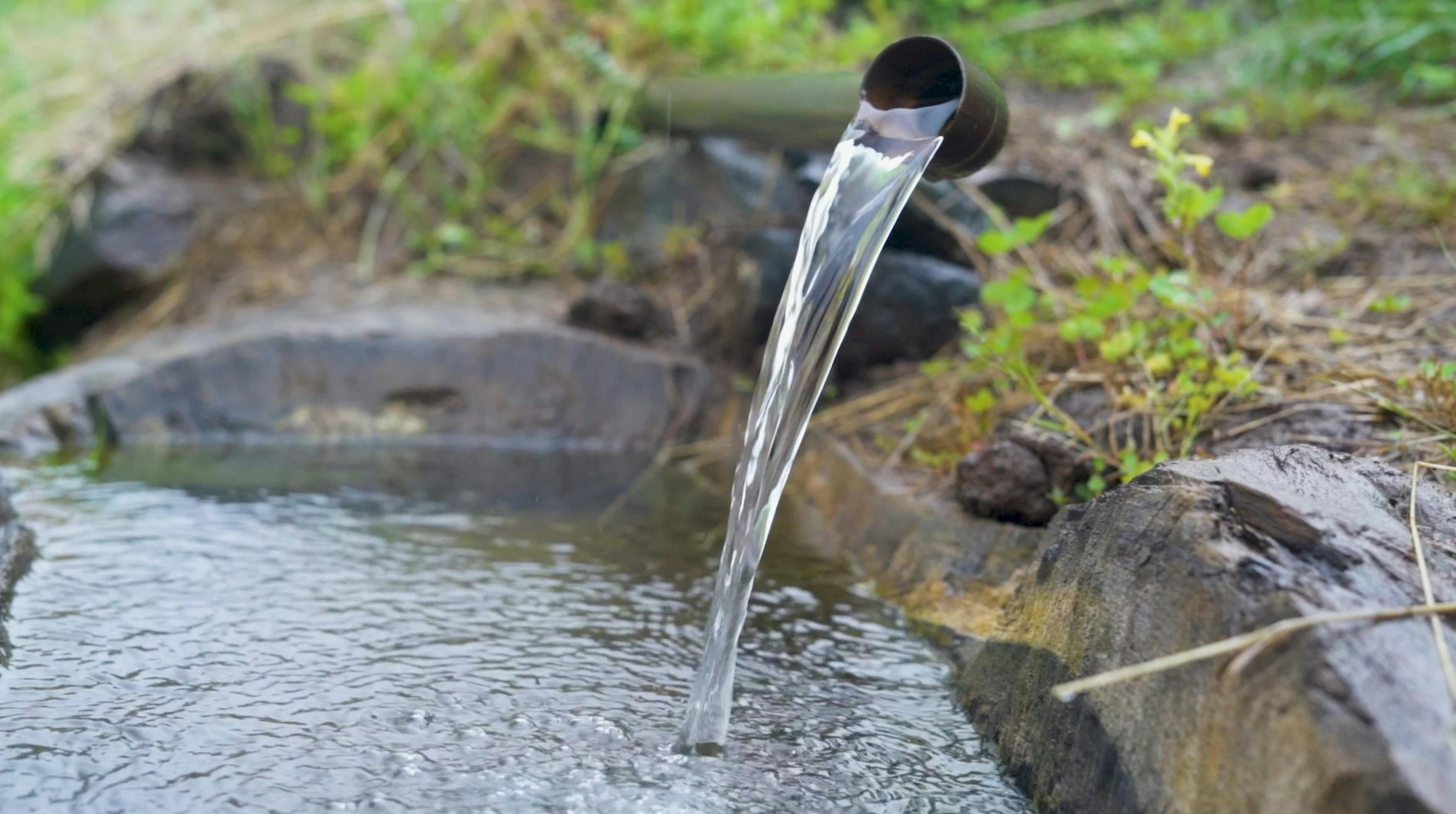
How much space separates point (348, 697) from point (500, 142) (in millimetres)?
4077

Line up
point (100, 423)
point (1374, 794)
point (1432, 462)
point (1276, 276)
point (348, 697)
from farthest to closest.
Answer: point (100, 423) → point (1276, 276) → point (1432, 462) → point (348, 697) → point (1374, 794)

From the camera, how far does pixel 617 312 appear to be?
4539 millimetres

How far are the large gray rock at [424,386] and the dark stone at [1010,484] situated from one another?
1.76m

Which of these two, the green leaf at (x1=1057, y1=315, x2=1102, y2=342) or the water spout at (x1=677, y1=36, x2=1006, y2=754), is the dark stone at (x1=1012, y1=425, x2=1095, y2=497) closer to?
the green leaf at (x1=1057, y1=315, x2=1102, y2=342)

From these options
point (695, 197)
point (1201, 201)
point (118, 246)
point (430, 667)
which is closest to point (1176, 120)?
point (1201, 201)

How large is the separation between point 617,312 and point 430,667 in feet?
7.95

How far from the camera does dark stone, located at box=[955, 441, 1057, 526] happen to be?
8.96ft

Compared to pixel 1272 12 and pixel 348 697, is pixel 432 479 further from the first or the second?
pixel 1272 12

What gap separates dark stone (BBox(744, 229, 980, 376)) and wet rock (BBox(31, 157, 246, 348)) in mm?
3204

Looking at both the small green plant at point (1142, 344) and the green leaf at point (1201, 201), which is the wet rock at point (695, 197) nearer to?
the small green plant at point (1142, 344)

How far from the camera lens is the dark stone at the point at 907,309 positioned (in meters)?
3.94

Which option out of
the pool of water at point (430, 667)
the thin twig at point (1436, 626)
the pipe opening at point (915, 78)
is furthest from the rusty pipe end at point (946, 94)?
the thin twig at point (1436, 626)

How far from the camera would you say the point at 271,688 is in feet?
7.00

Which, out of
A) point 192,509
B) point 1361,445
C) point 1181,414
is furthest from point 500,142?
point 1361,445
